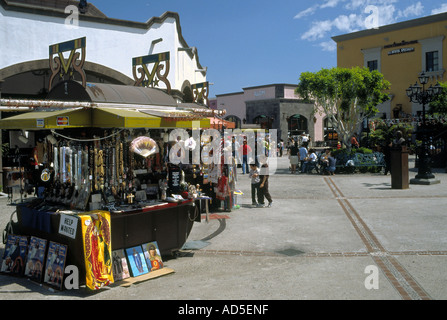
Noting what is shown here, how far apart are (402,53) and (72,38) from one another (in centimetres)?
3249

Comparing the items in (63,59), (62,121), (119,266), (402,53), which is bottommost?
(119,266)

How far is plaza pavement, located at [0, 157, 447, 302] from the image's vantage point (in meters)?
5.79

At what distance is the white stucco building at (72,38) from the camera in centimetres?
1555

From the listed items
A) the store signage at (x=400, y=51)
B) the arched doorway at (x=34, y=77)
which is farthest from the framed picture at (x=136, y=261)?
the store signage at (x=400, y=51)

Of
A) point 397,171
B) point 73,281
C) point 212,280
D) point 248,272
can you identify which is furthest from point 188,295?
point 397,171

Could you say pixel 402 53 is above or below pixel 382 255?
above

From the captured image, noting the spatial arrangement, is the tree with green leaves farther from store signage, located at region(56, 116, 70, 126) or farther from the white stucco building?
store signage, located at region(56, 116, 70, 126)

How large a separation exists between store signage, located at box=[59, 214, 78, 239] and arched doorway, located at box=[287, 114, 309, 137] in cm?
4152

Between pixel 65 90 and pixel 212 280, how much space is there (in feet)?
14.7

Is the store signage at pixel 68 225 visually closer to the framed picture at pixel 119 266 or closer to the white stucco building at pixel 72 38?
the framed picture at pixel 119 266

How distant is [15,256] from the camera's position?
6859 millimetres

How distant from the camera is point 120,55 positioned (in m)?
17.9

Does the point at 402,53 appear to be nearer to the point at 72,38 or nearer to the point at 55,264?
the point at 72,38

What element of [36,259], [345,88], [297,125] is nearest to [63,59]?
[36,259]
